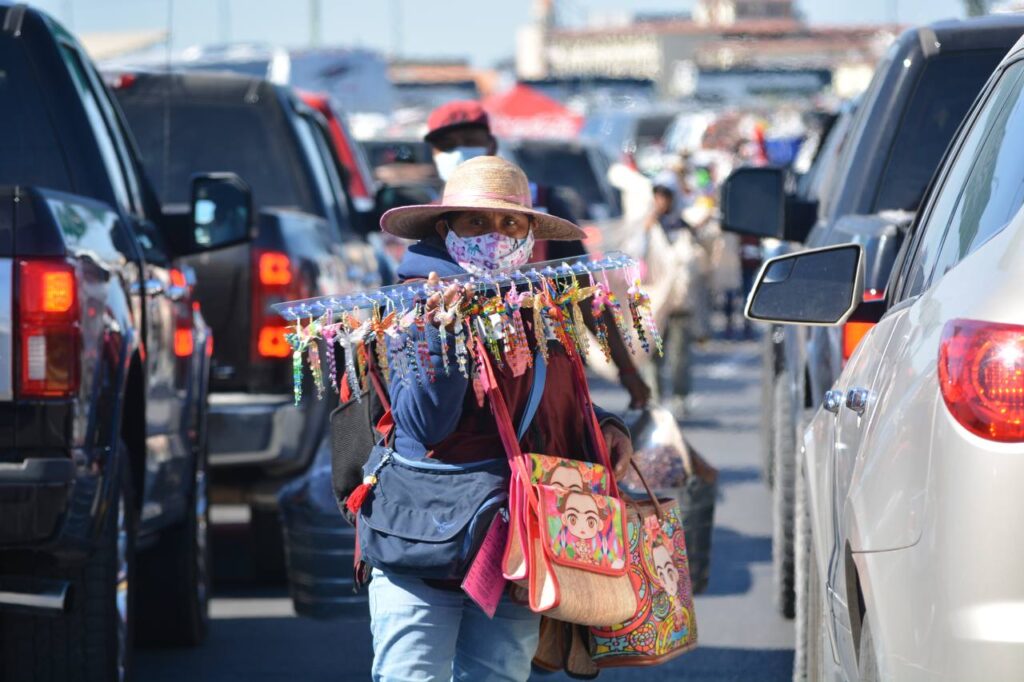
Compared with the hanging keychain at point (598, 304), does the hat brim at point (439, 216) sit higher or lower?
higher

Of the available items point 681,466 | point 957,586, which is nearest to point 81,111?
point 681,466

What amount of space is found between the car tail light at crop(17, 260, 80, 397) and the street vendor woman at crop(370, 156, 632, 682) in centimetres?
116

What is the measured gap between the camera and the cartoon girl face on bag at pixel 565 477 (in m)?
4.37

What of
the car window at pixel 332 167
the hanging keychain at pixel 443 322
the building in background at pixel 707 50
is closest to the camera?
the hanging keychain at pixel 443 322

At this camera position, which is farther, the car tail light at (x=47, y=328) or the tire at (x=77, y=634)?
the tire at (x=77, y=634)

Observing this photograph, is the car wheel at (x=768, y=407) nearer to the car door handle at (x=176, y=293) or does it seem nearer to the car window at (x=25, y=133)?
the car door handle at (x=176, y=293)

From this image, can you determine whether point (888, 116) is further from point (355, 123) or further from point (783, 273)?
point (355, 123)

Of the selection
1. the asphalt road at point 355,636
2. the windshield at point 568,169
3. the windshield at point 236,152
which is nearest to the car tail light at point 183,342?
the asphalt road at point 355,636

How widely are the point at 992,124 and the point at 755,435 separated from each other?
1107cm

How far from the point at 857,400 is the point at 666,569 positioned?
0.60m

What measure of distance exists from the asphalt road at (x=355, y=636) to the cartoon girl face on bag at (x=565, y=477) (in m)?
2.29

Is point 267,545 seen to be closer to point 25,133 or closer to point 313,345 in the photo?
point 25,133

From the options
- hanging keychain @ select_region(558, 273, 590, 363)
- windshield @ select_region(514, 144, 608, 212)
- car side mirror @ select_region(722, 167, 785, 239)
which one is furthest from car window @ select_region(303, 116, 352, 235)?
windshield @ select_region(514, 144, 608, 212)

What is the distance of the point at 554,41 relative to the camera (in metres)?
136
